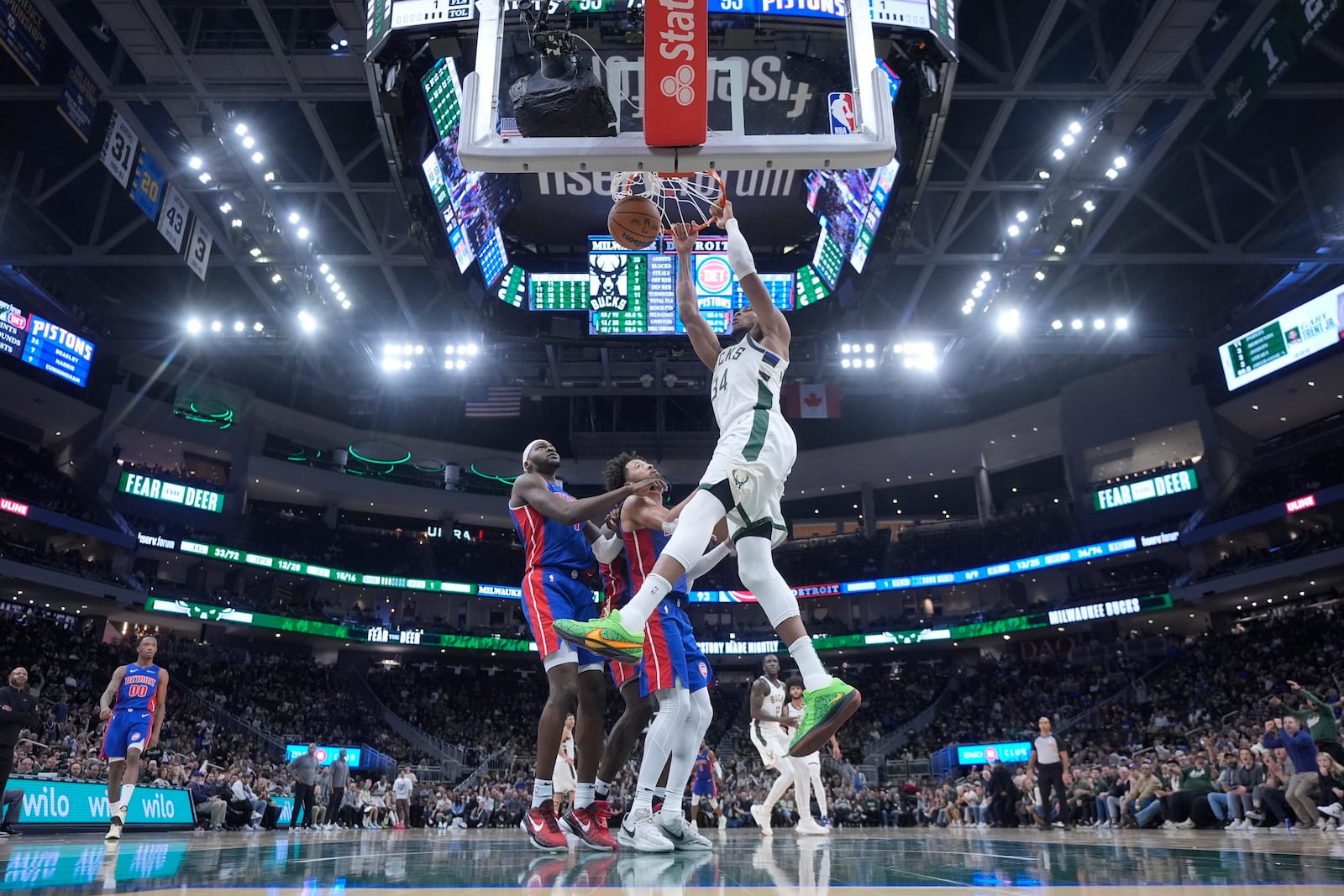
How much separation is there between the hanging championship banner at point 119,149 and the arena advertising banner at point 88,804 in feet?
27.8

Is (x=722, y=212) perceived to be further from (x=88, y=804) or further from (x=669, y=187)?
(x=88, y=804)

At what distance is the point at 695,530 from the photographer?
13.0 ft

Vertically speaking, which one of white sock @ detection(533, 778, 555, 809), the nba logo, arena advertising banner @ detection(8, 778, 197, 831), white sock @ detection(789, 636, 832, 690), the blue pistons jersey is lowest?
arena advertising banner @ detection(8, 778, 197, 831)

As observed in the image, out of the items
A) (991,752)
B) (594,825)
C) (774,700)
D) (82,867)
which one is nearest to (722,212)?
(594,825)

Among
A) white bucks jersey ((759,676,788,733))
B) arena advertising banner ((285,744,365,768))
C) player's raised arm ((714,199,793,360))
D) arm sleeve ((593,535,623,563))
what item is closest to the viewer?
player's raised arm ((714,199,793,360))

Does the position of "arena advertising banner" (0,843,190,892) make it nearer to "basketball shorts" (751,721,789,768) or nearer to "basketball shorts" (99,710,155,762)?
"basketball shorts" (99,710,155,762)

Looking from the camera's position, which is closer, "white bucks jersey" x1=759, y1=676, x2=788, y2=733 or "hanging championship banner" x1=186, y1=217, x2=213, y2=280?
"white bucks jersey" x1=759, y1=676, x2=788, y2=733

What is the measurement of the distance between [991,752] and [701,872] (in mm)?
25990

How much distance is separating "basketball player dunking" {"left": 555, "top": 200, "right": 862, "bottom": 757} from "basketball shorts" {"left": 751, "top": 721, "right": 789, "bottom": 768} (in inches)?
265

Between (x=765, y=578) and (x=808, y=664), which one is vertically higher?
(x=765, y=578)

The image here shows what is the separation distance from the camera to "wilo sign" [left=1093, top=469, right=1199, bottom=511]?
2809 centimetres

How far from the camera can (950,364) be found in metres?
21.4

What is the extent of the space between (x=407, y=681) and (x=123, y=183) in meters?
25.0

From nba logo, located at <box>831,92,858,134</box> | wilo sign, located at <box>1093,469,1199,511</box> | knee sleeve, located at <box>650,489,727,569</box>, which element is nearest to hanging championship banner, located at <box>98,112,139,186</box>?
nba logo, located at <box>831,92,858,134</box>
